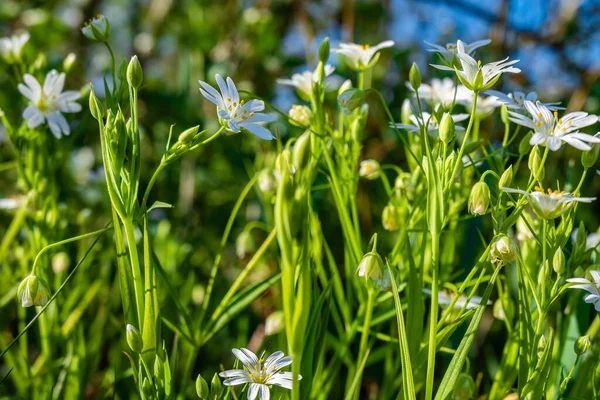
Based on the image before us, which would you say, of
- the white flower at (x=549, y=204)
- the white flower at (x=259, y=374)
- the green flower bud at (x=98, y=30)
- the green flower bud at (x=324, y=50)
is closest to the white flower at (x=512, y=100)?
the white flower at (x=549, y=204)

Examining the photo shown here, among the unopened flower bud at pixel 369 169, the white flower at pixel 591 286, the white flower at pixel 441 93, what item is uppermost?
the white flower at pixel 441 93

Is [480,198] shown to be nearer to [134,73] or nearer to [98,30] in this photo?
[134,73]

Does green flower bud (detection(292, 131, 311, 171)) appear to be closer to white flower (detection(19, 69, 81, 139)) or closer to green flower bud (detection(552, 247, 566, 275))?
green flower bud (detection(552, 247, 566, 275))

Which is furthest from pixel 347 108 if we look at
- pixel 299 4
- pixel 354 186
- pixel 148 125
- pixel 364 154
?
pixel 299 4

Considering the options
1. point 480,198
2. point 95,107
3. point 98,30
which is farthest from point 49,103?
point 480,198

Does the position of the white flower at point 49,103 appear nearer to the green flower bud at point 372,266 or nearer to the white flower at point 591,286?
the green flower bud at point 372,266

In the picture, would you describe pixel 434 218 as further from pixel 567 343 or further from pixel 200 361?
pixel 200 361
